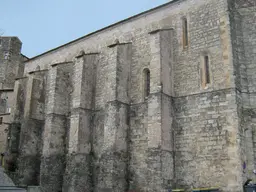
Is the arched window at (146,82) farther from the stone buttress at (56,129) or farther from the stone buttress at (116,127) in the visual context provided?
the stone buttress at (56,129)

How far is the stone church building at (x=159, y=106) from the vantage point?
1334 centimetres

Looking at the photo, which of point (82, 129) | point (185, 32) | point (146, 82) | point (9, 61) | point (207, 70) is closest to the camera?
point (207, 70)

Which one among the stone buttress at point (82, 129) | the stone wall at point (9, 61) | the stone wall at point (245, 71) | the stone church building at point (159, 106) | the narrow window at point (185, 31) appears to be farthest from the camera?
the stone wall at point (9, 61)

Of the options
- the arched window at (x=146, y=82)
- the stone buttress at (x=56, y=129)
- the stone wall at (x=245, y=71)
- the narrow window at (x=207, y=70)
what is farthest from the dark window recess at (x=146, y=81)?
the stone buttress at (x=56, y=129)

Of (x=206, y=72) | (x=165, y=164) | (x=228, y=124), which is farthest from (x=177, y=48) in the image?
(x=165, y=164)

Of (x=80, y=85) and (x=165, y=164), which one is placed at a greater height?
(x=80, y=85)

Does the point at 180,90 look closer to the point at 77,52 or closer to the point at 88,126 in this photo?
the point at 88,126

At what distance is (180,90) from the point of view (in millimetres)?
15047

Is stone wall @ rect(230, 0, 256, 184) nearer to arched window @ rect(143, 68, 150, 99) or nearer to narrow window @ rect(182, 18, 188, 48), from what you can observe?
narrow window @ rect(182, 18, 188, 48)

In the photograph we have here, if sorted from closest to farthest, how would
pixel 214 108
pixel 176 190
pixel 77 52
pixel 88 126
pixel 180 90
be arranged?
pixel 176 190 < pixel 214 108 < pixel 180 90 < pixel 88 126 < pixel 77 52

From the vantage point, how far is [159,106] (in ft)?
A: 46.6

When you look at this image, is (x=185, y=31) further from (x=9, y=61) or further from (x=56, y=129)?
(x=9, y=61)

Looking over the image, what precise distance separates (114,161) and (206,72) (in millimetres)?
6115

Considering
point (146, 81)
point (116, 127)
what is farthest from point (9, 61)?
point (116, 127)
